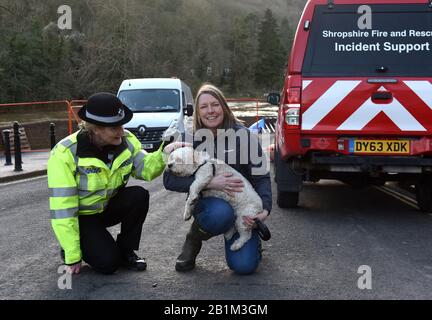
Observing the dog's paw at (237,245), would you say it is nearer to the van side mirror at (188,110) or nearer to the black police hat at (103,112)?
the black police hat at (103,112)

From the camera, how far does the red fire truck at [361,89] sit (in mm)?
5652

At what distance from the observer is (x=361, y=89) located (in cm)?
571

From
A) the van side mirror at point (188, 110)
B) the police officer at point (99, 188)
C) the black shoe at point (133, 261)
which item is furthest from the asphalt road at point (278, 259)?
the van side mirror at point (188, 110)

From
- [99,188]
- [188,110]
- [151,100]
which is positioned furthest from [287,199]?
[151,100]

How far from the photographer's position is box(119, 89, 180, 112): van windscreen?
14.8 metres

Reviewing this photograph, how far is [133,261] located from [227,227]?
2.86 ft

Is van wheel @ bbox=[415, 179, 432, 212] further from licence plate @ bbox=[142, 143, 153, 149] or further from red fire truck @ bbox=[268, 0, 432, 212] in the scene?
licence plate @ bbox=[142, 143, 153, 149]

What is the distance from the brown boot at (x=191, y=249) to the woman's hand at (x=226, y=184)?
1.37 ft

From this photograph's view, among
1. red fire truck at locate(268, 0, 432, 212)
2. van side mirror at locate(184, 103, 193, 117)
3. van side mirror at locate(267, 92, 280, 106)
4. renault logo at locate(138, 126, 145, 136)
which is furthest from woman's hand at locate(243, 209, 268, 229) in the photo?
van side mirror at locate(184, 103, 193, 117)

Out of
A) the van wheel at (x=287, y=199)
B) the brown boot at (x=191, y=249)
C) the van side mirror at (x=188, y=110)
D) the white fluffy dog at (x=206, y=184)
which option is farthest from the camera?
the van side mirror at (x=188, y=110)

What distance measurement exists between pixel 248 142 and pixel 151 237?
5.85 feet

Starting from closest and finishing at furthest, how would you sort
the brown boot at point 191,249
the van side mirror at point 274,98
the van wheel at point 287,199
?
the brown boot at point 191,249 → the van wheel at point 287,199 → the van side mirror at point 274,98

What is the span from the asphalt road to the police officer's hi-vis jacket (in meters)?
0.45

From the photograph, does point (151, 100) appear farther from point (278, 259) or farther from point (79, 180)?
point (79, 180)
